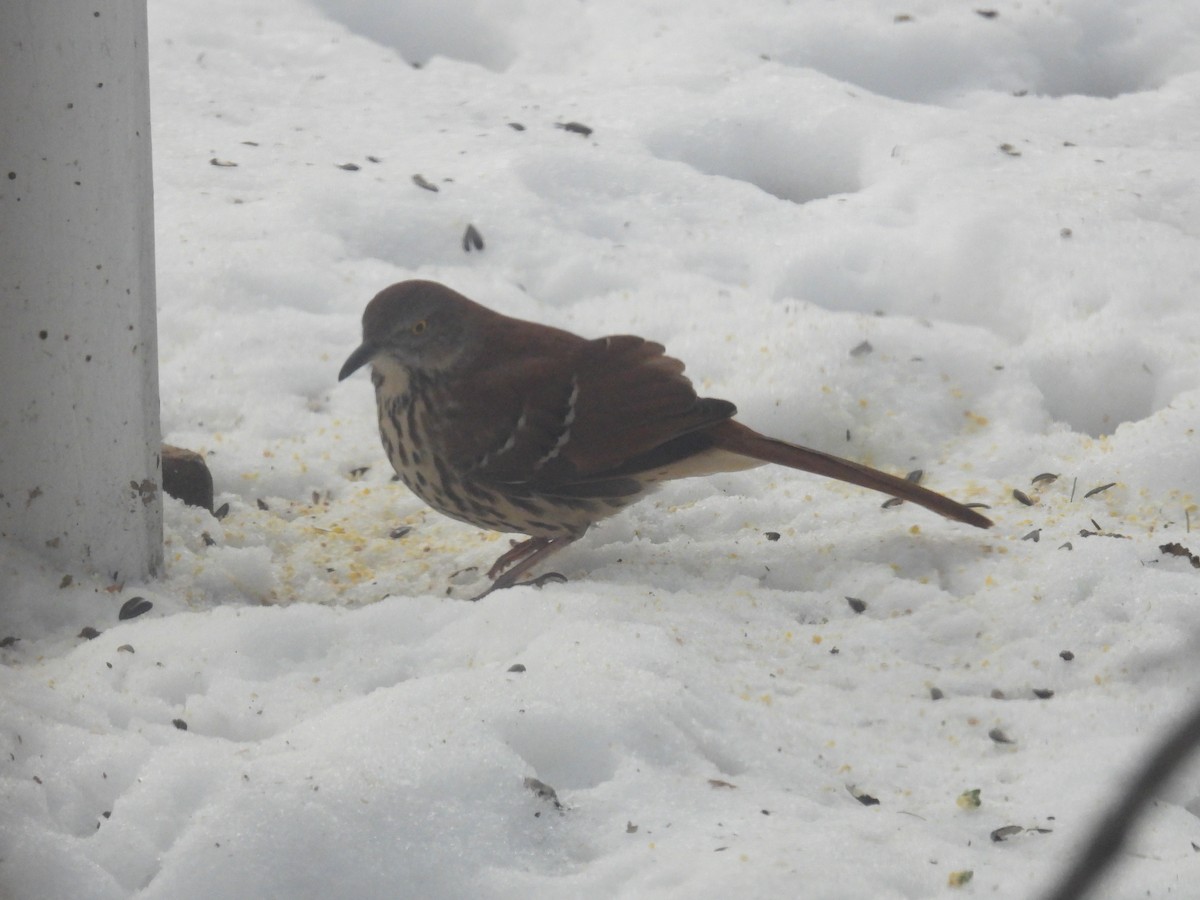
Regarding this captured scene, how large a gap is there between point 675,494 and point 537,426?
2.18 ft

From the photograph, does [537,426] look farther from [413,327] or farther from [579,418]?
[413,327]

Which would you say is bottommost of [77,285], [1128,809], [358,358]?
[358,358]

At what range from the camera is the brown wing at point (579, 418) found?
11.4 feet

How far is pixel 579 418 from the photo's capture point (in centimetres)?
352

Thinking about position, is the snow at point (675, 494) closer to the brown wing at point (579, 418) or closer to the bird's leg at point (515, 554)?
the bird's leg at point (515, 554)

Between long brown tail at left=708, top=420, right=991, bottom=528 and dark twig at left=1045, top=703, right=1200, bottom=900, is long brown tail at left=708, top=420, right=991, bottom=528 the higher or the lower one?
the lower one

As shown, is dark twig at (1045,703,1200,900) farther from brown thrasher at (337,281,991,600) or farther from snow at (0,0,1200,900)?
brown thrasher at (337,281,991,600)

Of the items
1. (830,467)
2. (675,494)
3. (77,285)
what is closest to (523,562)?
(675,494)

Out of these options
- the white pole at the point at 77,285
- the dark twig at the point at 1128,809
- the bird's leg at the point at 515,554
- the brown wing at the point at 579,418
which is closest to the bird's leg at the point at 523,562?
the bird's leg at the point at 515,554

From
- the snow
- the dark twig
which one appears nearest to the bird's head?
the snow

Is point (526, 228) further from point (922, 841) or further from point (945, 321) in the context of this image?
point (922, 841)

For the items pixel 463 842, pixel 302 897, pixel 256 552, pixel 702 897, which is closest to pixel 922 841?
pixel 702 897

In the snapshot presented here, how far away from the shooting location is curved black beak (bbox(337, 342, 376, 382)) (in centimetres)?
363

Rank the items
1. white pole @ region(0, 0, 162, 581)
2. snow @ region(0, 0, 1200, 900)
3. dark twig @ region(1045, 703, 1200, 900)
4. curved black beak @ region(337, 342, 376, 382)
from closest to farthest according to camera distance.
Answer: dark twig @ region(1045, 703, 1200, 900)
snow @ region(0, 0, 1200, 900)
white pole @ region(0, 0, 162, 581)
curved black beak @ region(337, 342, 376, 382)
